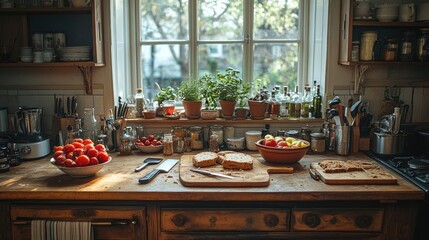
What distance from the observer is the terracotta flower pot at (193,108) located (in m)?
2.82

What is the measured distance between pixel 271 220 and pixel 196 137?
36.6 inches

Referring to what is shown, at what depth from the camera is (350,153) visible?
266cm

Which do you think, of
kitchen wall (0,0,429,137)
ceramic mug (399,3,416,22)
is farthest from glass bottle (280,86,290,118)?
ceramic mug (399,3,416,22)

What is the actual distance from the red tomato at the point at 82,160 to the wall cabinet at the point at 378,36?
1.72 m

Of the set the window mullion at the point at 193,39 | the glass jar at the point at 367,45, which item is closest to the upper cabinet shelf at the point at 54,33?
the window mullion at the point at 193,39

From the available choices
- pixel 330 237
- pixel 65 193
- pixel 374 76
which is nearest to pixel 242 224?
pixel 330 237

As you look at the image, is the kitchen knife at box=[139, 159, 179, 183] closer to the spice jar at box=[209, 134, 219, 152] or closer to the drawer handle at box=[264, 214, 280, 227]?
the spice jar at box=[209, 134, 219, 152]

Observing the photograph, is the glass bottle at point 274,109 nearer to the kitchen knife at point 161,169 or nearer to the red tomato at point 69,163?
the kitchen knife at point 161,169

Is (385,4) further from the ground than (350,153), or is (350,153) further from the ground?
(385,4)

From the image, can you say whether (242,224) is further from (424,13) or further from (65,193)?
(424,13)

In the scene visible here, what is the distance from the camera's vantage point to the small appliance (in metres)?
2.50

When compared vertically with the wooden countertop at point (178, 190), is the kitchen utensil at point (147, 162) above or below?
above

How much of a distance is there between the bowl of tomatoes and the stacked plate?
655mm

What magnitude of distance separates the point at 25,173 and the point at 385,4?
8.06 ft
